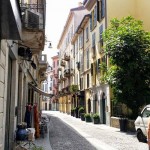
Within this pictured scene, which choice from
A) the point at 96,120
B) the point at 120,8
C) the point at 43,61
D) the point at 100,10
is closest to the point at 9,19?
the point at 120,8

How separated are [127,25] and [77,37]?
23245mm

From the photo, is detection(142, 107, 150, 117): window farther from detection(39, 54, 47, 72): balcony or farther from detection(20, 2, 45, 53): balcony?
detection(39, 54, 47, 72): balcony

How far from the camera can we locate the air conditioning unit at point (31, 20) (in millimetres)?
10602

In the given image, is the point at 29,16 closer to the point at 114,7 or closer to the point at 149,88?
the point at 149,88

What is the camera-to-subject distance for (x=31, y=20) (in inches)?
423

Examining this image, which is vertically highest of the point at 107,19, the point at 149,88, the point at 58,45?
the point at 58,45

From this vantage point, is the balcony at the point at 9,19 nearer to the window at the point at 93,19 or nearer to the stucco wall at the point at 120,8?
the stucco wall at the point at 120,8

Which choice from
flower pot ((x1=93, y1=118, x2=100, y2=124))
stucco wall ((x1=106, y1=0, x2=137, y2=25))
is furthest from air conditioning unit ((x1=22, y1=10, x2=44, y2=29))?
flower pot ((x1=93, y1=118, x2=100, y2=124))

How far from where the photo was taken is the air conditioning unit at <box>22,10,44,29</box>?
417 inches

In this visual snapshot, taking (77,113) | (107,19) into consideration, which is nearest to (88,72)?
(77,113)

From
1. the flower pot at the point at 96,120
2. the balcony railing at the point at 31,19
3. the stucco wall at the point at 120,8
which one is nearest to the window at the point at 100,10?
the stucco wall at the point at 120,8

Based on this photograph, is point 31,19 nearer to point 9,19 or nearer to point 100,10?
point 9,19

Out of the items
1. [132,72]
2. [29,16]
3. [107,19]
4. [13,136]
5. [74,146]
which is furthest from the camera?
[107,19]

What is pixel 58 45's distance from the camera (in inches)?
2970
